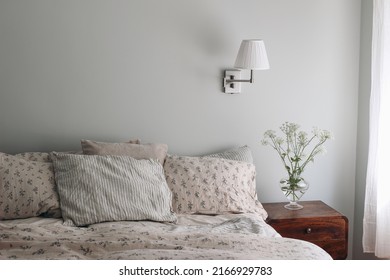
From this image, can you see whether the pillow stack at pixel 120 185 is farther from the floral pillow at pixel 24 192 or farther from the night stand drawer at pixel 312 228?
the night stand drawer at pixel 312 228

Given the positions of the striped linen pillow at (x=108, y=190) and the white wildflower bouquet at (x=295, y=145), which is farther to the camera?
the white wildflower bouquet at (x=295, y=145)

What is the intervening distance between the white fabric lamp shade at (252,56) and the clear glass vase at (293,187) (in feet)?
2.20

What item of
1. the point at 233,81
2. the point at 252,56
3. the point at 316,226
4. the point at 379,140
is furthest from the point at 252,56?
the point at 316,226

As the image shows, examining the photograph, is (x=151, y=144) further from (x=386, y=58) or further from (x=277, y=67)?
(x=386, y=58)

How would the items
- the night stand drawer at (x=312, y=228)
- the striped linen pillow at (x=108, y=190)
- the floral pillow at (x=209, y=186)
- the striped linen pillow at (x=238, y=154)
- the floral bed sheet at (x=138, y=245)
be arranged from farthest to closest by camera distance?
1. the striped linen pillow at (x=238, y=154)
2. the night stand drawer at (x=312, y=228)
3. the floral pillow at (x=209, y=186)
4. the striped linen pillow at (x=108, y=190)
5. the floral bed sheet at (x=138, y=245)

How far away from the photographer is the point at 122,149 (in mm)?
3301

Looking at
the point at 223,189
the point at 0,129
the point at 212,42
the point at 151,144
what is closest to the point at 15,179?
the point at 0,129

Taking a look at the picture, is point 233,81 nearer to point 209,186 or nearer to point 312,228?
point 209,186

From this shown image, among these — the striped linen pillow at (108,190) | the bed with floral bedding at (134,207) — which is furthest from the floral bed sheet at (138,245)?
the striped linen pillow at (108,190)

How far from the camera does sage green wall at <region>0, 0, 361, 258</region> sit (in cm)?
344

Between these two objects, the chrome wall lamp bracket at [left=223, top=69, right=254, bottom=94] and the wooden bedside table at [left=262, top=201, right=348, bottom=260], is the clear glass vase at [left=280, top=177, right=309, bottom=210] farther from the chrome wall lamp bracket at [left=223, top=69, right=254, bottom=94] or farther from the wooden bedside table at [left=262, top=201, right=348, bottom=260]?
the chrome wall lamp bracket at [left=223, top=69, right=254, bottom=94]

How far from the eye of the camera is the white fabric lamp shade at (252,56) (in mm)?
3418

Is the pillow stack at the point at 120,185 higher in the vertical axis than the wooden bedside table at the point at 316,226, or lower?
higher

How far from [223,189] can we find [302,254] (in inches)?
34.1
